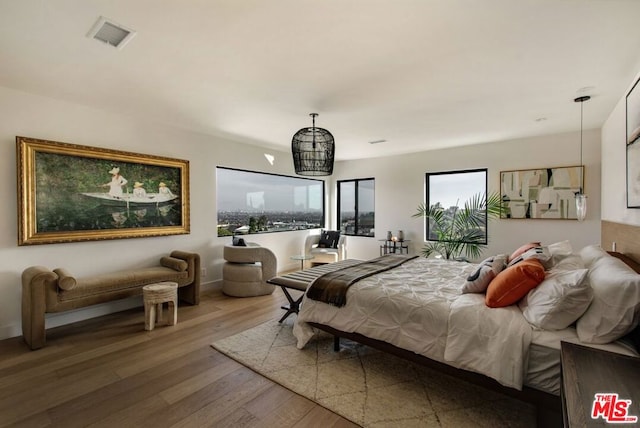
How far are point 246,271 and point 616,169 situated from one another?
4741 millimetres

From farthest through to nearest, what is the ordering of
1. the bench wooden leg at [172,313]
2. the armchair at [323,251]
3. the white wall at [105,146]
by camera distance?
the armchair at [323,251] < the bench wooden leg at [172,313] < the white wall at [105,146]

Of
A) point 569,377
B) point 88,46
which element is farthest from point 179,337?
point 569,377

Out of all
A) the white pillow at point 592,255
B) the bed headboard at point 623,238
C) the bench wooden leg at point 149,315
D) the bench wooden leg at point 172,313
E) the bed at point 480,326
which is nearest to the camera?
the bed at point 480,326

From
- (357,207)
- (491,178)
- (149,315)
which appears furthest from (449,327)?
(357,207)

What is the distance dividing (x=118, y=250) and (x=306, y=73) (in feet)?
10.8

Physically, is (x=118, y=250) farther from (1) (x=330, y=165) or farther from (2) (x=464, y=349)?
(2) (x=464, y=349)

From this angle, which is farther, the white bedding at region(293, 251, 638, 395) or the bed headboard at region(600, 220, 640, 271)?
the bed headboard at region(600, 220, 640, 271)

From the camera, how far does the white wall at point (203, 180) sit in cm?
309

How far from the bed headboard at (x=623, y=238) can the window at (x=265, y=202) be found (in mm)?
4997

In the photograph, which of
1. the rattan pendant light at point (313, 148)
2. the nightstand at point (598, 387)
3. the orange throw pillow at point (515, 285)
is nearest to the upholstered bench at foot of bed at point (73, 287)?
the rattan pendant light at point (313, 148)

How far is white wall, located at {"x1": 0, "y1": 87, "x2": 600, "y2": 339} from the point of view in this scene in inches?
122

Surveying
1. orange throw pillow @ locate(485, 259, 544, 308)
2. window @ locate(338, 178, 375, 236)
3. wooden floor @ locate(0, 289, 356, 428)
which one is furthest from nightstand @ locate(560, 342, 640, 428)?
window @ locate(338, 178, 375, 236)

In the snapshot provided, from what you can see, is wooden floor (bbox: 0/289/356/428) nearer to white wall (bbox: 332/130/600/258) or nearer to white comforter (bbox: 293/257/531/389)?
white comforter (bbox: 293/257/531/389)

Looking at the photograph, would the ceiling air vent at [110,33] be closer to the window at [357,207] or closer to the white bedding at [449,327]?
the white bedding at [449,327]
